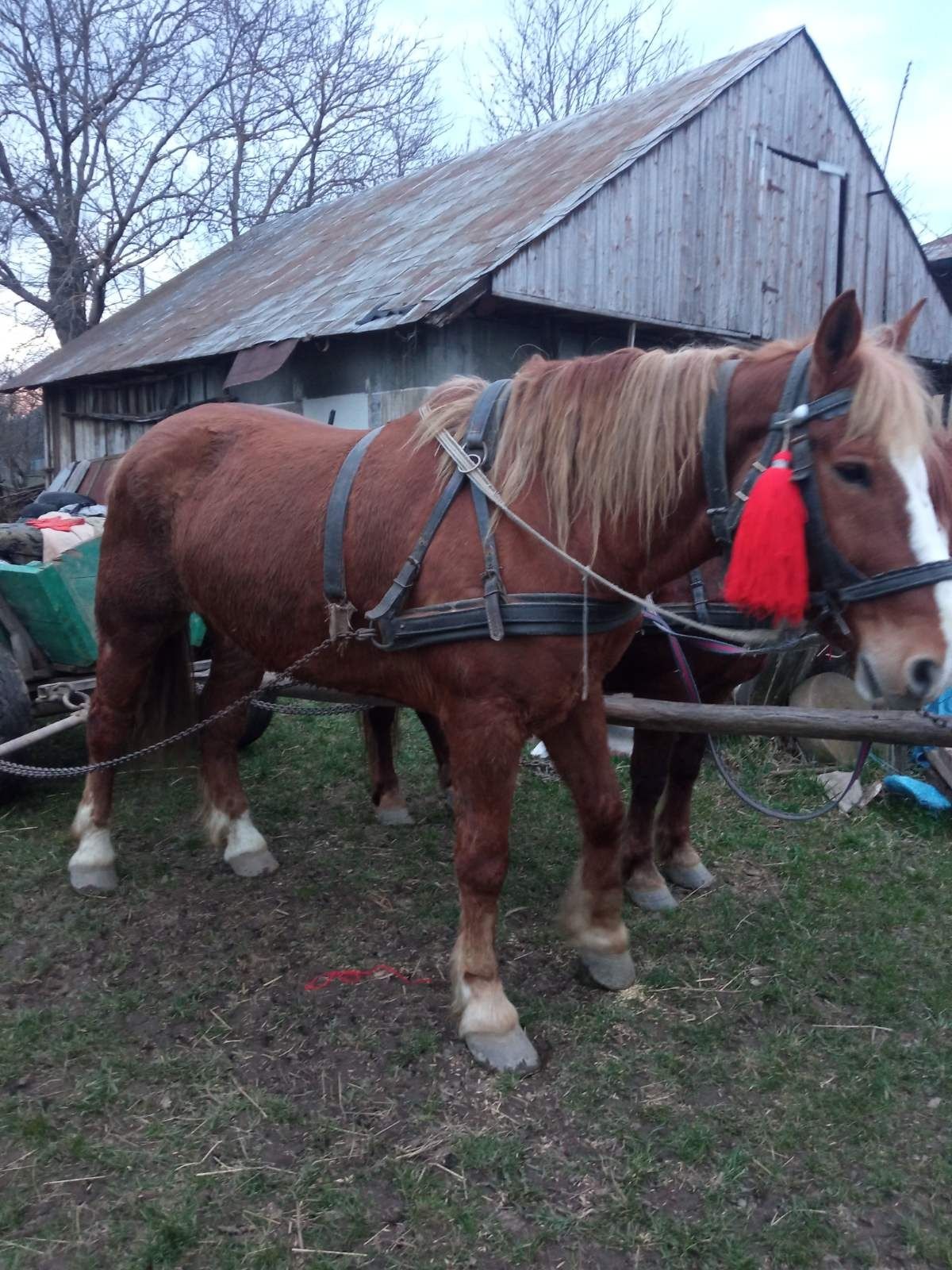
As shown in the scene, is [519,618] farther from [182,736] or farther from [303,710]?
[303,710]

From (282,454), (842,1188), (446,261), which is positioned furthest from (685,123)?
(842,1188)

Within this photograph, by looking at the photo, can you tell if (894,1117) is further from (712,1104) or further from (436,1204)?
(436,1204)

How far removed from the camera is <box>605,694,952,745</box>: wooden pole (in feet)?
8.46

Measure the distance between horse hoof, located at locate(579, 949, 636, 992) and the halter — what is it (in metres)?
1.27

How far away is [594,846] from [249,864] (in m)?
1.58

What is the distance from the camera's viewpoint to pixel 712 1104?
7.54 feet

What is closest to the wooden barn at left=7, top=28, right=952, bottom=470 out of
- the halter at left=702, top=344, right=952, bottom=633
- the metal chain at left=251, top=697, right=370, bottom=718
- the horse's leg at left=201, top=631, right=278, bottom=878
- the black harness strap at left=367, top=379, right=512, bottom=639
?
the horse's leg at left=201, top=631, right=278, bottom=878

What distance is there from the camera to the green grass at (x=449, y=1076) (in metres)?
1.91

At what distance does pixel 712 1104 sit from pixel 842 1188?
0.36 m

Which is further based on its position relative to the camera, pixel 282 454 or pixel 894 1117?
pixel 282 454

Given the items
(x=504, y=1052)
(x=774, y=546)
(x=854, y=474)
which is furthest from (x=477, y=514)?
(x=504, y=1052)

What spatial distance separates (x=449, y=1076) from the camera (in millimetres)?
2412

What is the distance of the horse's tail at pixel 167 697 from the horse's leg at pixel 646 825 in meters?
1.81

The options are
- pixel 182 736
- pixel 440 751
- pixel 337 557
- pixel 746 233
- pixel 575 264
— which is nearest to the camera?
pixel 337 557
